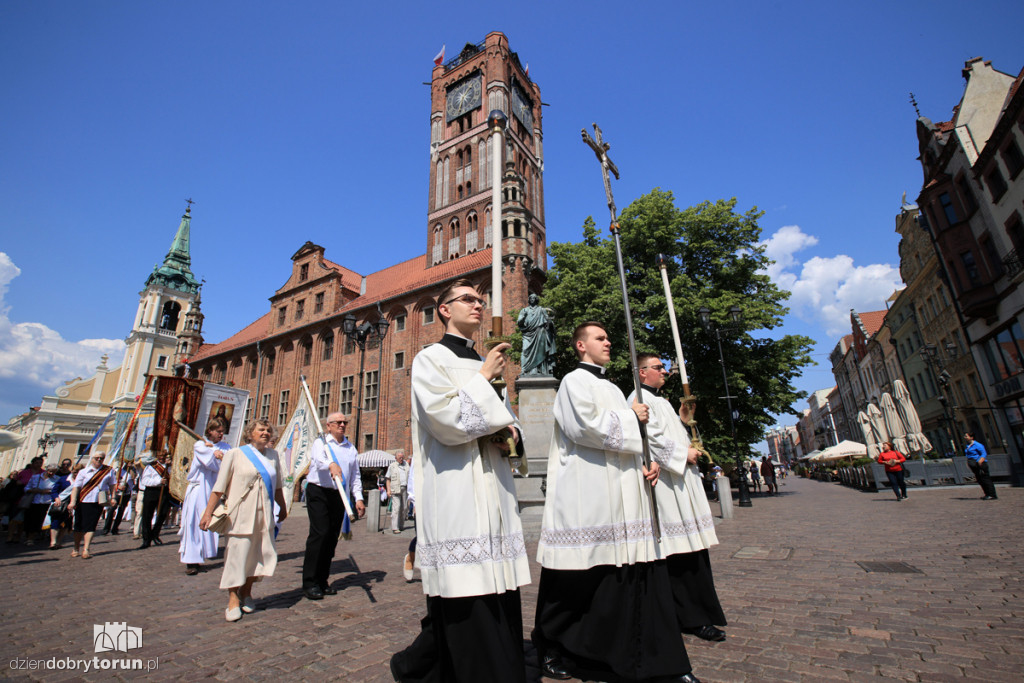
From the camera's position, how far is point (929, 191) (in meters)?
22.2

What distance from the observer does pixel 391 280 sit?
126 ft

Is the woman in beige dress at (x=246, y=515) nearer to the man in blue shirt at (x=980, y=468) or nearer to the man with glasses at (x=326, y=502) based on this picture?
the man with glasses at (x=326, y=502)

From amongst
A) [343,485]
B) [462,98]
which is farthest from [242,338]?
[343,485]

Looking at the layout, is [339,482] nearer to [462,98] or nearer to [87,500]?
[87,500]

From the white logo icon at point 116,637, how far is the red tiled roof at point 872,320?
60773 mm

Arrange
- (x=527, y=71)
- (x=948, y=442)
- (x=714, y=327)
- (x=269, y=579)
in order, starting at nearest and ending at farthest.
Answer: (x=269, y=579)
(x=714, y=327)
(x=948, y=442)
(x=527, y=71)

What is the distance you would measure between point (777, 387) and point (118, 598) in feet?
59.8

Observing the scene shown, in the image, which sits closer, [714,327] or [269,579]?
[269,579]

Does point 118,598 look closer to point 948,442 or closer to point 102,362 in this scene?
point 948,442

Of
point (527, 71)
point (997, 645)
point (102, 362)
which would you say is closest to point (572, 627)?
point (997, 645)

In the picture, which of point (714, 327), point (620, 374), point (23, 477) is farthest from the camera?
point (620, 374)

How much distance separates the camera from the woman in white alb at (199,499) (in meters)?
6.49

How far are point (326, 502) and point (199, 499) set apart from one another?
384 centimetres

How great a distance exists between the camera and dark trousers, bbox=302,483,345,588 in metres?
4.92
